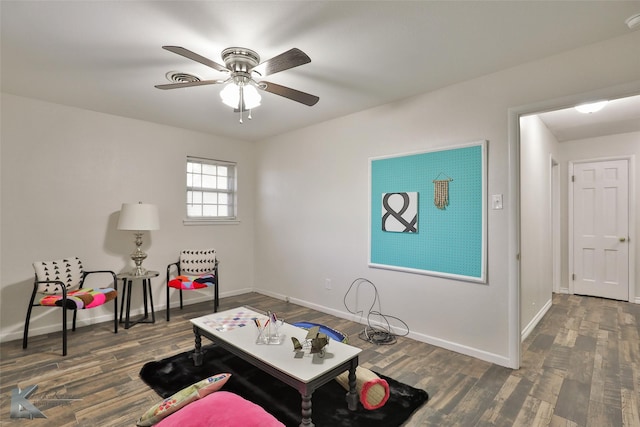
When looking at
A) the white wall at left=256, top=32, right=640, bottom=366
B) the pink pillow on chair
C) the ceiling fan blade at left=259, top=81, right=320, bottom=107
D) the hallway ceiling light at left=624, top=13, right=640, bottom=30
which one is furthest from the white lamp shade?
the hallway ceiling light at left=624, top=13, right=640, bottom=30

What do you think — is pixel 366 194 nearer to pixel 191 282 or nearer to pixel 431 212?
pixel 431 212

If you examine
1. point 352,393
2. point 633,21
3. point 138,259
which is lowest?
point 352,393

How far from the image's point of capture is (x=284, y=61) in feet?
6.33

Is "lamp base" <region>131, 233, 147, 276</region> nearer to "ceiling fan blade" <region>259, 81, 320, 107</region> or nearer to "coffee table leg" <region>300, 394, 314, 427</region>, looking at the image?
"ceiling fan blade" <region>259, 81, 320, 107</region>

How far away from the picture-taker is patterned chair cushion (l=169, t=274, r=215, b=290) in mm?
3797

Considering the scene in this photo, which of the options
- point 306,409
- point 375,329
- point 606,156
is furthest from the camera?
point 606,156

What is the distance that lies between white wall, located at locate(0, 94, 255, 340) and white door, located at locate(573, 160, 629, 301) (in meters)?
5.71

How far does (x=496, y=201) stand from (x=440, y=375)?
1.50 m

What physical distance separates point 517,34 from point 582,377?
102 inches

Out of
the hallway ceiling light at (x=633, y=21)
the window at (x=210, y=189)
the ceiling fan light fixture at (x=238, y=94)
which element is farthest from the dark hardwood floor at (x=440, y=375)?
the hallway ceiling light at (x=633, y=21)

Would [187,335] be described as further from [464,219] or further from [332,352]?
[464,219]

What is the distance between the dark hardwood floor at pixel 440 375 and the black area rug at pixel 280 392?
0.30ft

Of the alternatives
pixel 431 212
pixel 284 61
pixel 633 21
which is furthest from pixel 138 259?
pixel 633 21

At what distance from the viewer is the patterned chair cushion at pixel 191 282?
380cm
